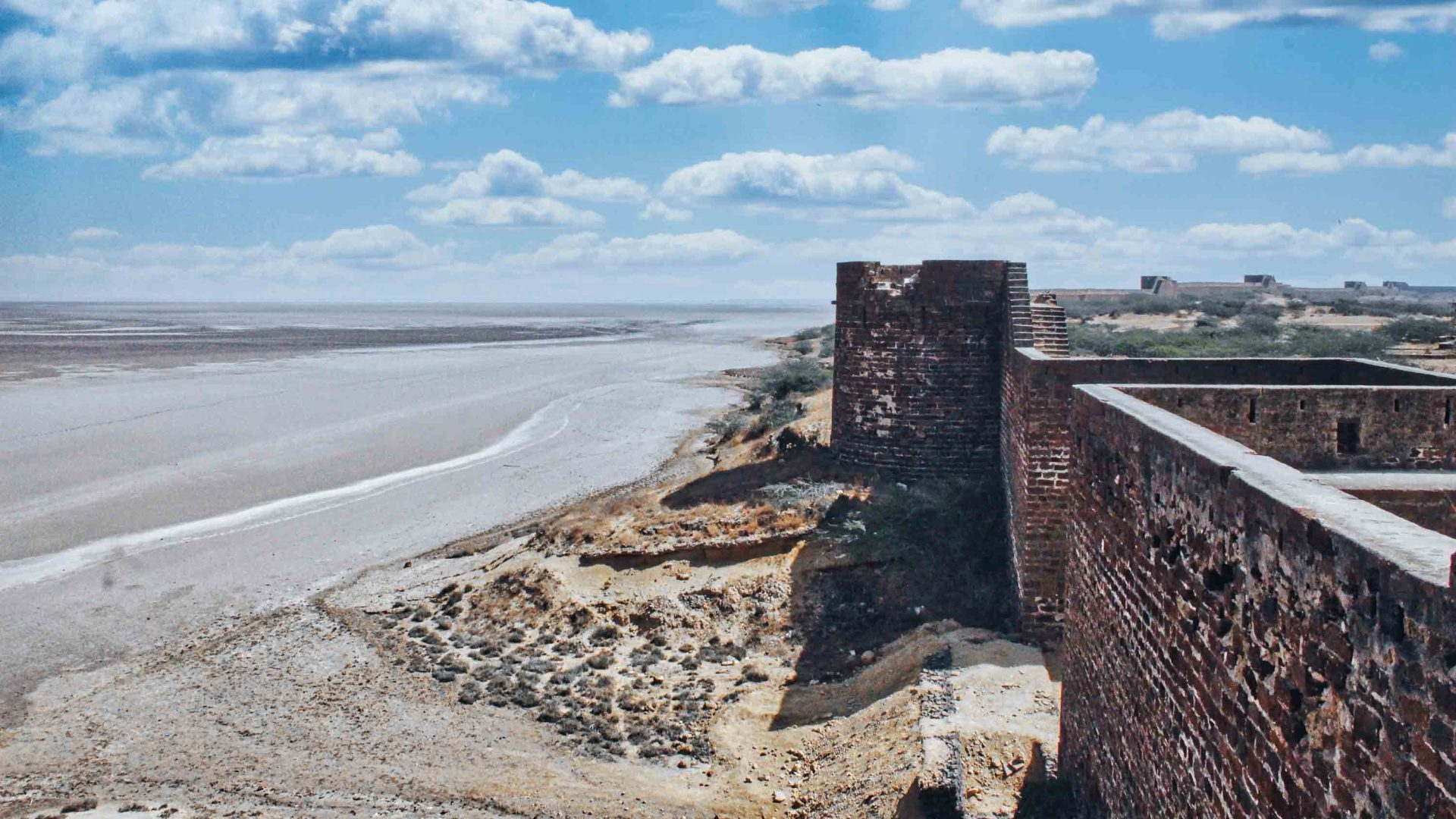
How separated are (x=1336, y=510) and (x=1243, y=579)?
73 cm

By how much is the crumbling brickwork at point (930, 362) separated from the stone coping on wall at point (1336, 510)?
31.8 ft

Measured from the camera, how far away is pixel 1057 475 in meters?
11.3

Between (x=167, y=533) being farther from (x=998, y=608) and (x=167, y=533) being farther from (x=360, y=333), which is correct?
(x=360, y=333)

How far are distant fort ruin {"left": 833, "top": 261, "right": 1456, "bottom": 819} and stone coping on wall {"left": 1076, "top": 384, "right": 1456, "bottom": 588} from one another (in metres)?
0.01

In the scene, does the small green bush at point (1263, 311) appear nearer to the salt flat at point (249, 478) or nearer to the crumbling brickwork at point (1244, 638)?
the salt flat at point (249, 478)

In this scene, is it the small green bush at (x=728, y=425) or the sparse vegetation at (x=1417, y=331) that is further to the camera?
the sparse vegetation at (x=1417, y=331)

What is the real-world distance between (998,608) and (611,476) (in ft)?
45.6

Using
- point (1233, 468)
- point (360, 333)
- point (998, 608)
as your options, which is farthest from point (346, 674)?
point (360, 333)

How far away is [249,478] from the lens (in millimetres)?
26094

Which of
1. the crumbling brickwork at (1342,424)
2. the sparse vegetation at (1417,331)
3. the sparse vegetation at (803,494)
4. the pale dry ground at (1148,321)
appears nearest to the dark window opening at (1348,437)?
the crumbling brickwork at (1342,424)

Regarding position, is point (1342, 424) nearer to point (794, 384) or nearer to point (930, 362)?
point (930, 362)

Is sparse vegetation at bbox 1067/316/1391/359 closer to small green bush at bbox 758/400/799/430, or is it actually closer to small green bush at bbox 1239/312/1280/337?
small green bush at bbox 1239/312/1280/337

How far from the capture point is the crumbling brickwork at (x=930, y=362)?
15523 millimetres

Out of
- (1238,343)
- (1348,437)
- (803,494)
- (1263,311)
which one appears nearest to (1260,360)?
(1348,437)
